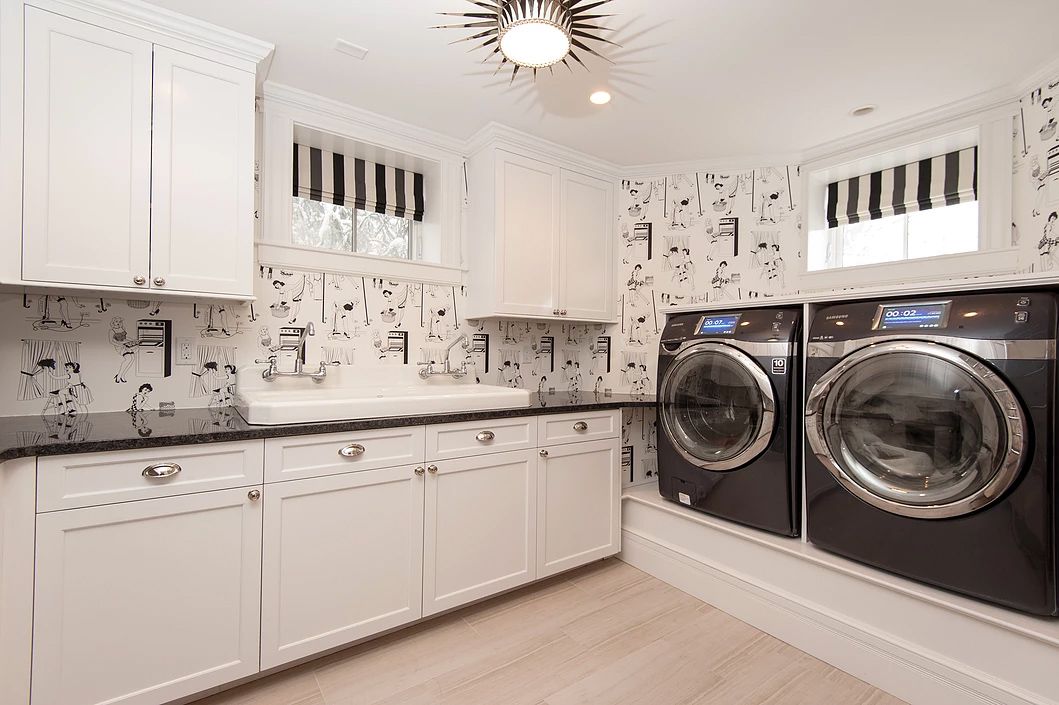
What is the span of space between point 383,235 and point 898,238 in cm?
297

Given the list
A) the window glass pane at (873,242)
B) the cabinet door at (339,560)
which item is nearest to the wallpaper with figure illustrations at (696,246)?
the window glass pane at (873,242)

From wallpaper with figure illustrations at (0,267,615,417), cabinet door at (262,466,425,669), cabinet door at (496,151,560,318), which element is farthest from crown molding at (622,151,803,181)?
cabinet door at (262,466,425,669)

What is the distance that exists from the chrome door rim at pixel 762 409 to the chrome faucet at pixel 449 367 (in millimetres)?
1199

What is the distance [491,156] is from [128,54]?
1.57 metres

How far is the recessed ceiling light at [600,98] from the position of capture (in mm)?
2271

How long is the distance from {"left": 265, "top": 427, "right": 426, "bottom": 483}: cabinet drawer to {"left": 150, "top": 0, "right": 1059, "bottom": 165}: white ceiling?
1595mm

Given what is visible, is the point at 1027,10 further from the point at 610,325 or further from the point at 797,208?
the point at 610,325

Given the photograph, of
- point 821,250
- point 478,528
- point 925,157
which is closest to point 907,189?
point 925,157

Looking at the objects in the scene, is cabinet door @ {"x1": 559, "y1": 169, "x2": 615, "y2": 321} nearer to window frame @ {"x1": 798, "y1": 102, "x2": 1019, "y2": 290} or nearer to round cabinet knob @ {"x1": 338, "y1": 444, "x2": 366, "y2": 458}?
window frame @ {"x1": 798, "y1": 102, "x2": 1019, "y2": 290}

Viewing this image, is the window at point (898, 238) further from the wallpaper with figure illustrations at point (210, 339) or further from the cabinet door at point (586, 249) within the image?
the wallpaper with figure illustrations at point (210, 339)

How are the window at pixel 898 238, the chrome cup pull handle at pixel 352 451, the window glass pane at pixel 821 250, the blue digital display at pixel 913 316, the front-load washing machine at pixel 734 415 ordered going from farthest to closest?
the window glass pane at pixel 821 250 → the window at pixel 898 238 → the front-load washing machine at pixel 734 415 → the chrome cup pull handle at pixel 352 451 → the blue digital display at pixel 913 316

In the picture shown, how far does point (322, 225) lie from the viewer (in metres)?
2.57

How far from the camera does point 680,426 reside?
8.20 feet

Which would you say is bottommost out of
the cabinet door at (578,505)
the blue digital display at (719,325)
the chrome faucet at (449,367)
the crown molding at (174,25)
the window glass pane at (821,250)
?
the cabinet door at (578,505)
